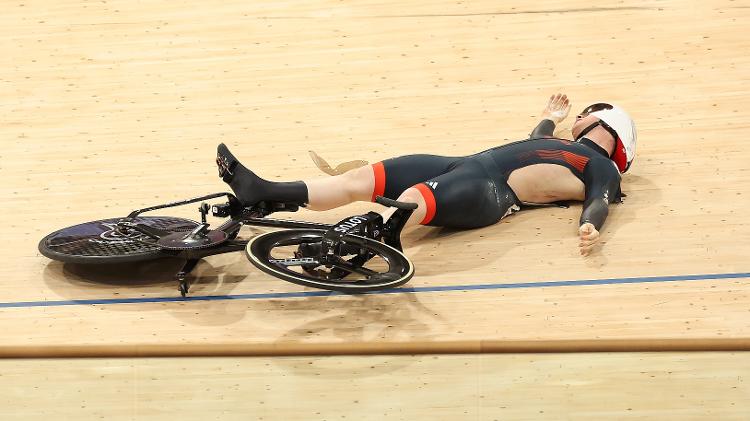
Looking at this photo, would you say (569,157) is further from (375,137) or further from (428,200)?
(375,137)

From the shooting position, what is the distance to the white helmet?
4.08m

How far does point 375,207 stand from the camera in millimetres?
4125

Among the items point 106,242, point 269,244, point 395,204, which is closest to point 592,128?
point 395,204

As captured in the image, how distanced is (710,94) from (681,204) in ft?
3.26

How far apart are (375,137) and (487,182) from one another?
0.92 metres

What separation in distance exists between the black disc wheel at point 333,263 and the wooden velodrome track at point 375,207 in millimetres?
129

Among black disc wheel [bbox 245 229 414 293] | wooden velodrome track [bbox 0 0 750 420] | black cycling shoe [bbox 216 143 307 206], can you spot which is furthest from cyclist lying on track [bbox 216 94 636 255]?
black disc wheel [bbox 245 229 414 293]

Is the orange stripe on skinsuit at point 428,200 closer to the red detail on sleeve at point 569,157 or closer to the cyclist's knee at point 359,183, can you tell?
the cyclist's knee at point 359,183

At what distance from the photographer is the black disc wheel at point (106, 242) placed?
347cm

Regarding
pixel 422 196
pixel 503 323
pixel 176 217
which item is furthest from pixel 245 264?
pixel 503 323

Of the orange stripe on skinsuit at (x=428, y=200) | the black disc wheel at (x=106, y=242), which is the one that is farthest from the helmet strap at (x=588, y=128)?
the black disc wheel at (x=106, y=242)

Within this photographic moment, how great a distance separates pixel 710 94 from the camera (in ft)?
15.7

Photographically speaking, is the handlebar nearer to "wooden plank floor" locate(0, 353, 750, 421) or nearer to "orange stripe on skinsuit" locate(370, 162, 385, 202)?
"orange stripe on skinsuit" locate(370, 162, 385, 202)

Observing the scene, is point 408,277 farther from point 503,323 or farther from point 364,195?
point 364,195
